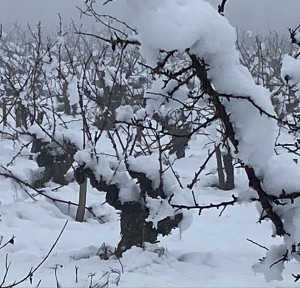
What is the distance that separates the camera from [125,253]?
442 centimetres

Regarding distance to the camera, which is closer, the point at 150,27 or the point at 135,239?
the point at 150,27

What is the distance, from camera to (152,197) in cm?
436

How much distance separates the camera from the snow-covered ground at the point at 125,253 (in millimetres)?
3965

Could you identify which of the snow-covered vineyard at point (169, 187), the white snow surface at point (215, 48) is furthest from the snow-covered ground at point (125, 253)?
the white snow surface at point (215, 48)

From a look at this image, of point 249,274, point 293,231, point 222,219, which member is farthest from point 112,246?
point 293,231

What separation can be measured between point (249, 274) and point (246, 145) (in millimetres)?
2558

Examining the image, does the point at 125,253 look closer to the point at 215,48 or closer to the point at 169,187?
the point at 169,187

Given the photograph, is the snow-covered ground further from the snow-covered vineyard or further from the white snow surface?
the white snow surface

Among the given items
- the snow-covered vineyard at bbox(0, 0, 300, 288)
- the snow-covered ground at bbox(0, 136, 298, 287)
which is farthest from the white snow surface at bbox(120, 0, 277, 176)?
the snow-covered ground at bbox(0, 136, 298, 287)

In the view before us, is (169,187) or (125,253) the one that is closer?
(169,187)

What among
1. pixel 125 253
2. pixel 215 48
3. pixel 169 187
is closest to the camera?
pixel 215 48

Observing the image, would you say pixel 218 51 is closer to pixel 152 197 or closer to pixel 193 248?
pixel 152 197

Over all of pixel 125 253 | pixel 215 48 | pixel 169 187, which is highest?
pixel 169 187

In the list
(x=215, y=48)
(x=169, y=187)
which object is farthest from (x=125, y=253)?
(x=215, y=48)
